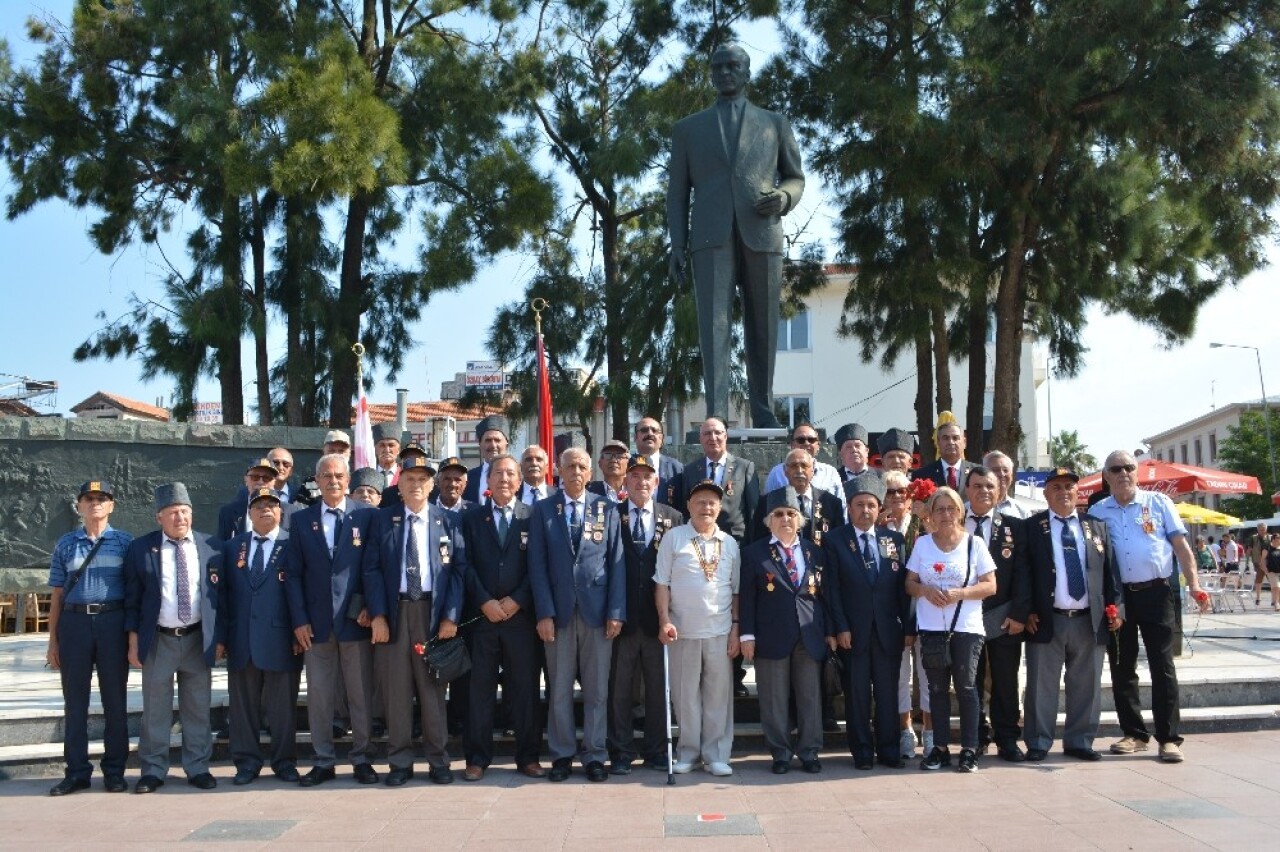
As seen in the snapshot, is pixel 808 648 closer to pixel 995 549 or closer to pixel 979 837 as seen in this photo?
pixel 995 549

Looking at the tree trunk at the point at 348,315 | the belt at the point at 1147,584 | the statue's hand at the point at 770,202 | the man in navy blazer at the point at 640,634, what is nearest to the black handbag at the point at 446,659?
the man in navy blazer at the point at 640,634

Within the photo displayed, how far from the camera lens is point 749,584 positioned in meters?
6.62

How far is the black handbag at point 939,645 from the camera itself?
6398 mm

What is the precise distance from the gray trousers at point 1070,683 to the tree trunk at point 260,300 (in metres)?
12.8

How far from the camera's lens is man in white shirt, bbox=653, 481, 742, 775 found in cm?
653

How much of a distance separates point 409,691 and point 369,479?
1734 millimetres

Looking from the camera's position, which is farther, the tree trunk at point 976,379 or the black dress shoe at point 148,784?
the tree trunk at point 976,379

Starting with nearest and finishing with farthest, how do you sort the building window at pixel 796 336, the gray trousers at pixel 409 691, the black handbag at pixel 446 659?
the black handbag at pixel 446 659, the gray trousers at pixel 409 691, the building window at pixel 796 336

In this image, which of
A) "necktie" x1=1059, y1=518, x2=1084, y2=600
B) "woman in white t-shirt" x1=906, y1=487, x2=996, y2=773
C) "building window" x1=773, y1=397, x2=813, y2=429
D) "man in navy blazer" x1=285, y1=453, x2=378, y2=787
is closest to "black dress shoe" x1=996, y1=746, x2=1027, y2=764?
"woman in white t-shirt" x1=906, y1=487, x2=996, y2=773

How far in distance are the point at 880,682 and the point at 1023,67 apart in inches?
374

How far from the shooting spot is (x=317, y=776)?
6.47 m

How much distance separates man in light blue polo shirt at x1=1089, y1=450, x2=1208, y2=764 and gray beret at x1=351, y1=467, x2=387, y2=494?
4519mm

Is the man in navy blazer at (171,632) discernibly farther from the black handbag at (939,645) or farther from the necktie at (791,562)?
the black handbag at (939,645)

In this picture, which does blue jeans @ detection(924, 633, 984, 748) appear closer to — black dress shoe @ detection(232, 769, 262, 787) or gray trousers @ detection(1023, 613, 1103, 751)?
gray trousers @ detection(1023, 613, 1103, 751)
